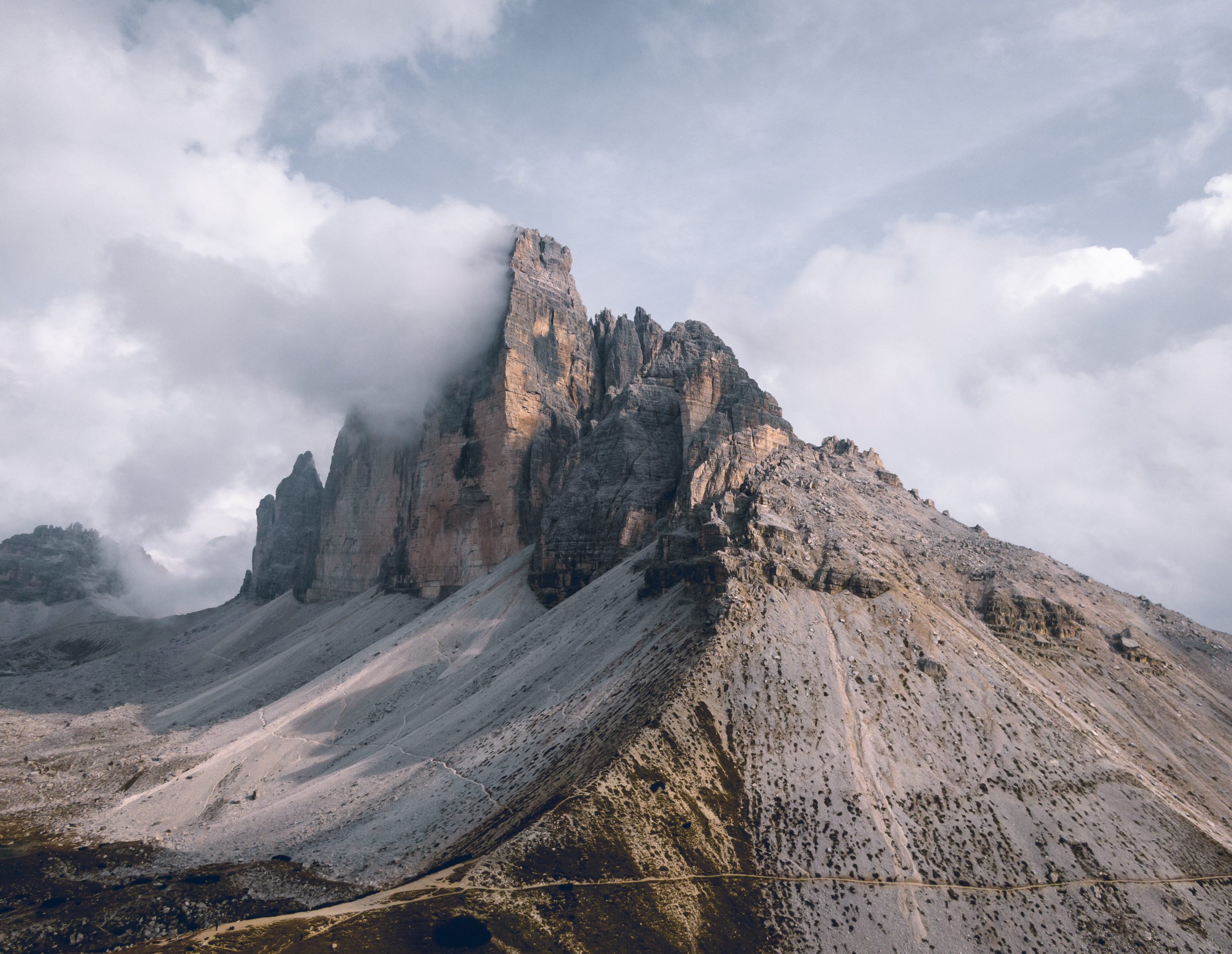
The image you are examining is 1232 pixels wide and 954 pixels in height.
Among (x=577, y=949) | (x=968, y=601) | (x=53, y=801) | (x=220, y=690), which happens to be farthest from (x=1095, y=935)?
(x=220, y=690)

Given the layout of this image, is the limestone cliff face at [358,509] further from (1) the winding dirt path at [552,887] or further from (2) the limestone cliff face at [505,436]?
(1) the winding dirt path at [552,887]

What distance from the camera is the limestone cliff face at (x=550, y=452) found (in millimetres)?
104688

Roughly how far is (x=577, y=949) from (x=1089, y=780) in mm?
39185

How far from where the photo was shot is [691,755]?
5025cm

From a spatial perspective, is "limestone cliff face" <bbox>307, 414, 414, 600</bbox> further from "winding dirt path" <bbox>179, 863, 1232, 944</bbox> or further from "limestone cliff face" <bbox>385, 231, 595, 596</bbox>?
"winding dirt path" <bbox>179, 863, 1232, 944</bbox>

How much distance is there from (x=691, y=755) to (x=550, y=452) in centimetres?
8305

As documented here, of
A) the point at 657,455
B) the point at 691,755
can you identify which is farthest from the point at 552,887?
the point at 657,455

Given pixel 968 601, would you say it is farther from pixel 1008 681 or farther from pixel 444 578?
pixel 444 578

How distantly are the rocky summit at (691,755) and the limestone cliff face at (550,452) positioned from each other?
2.88ft

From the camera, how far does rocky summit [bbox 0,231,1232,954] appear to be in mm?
43062

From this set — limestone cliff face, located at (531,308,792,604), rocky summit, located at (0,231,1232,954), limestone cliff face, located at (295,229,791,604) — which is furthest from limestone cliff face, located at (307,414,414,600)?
limestone cliff face, located at (531,308,792,604)

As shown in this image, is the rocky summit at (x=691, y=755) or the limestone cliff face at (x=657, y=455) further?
the limestone cliff face at (x=657, y=455)

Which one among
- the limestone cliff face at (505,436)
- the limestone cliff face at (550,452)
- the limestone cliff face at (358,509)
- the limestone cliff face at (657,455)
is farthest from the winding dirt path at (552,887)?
the limestone cliff face at (358,509)

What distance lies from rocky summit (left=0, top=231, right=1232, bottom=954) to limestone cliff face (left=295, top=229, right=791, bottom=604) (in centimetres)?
88
